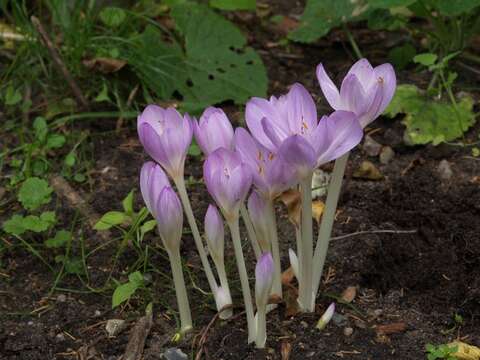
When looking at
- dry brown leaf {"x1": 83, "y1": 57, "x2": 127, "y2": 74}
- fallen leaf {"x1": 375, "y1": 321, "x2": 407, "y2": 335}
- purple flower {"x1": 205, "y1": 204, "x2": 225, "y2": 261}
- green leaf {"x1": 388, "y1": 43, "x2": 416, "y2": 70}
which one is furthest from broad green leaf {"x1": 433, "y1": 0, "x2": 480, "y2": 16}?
purple flower {"x1": 205, "y1": 204, "x2": 225, "y2": 261}

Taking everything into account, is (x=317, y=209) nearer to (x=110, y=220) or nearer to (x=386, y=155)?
(x=386, y=155)

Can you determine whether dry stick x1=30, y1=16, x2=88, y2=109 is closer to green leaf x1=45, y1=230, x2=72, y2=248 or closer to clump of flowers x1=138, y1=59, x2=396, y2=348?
green leaf x1=45, y1=230, x2=72, y2=248

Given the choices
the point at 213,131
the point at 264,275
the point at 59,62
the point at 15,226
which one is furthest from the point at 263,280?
the point at 59,62

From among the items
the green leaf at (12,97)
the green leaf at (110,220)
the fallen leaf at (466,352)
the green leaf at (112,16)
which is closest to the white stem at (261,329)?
the fallen leaf at (466,352)

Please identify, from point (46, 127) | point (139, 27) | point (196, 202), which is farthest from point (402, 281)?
point (139, 27)

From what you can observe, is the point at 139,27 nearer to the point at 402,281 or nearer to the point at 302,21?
the point at 302,21

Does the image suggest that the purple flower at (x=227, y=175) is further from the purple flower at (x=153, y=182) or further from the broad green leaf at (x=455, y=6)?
the broad green leaf at (x=455, y=6)
